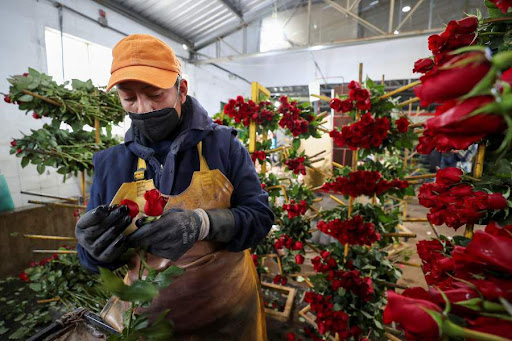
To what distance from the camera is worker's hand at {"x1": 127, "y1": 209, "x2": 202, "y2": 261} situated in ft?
2.96

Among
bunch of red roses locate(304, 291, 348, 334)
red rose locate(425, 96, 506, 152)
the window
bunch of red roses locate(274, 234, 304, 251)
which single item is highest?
the window

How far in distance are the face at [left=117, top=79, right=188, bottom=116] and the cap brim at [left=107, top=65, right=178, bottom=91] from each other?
0.16 ft

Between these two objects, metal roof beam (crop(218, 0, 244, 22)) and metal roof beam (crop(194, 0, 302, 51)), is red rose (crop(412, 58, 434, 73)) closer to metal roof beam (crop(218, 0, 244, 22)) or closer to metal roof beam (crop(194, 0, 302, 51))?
metal roof beam (crop(218, 0, 244, 22))

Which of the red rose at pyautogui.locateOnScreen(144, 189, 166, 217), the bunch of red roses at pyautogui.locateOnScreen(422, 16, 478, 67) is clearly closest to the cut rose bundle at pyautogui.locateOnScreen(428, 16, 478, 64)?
the bunch of red roses at pyautogui.locateOnScreen(422, 16, 478, 67)

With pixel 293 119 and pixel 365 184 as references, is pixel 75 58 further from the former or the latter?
pixel 365 184

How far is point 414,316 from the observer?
0.32m

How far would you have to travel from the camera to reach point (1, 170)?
3.14 metres

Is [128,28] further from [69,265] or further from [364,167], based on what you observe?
[364,167]

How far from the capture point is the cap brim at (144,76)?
103cm

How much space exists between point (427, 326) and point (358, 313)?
189 cm

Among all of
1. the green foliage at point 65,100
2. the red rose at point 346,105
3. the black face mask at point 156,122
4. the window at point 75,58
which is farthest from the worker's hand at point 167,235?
the window at point 75,58

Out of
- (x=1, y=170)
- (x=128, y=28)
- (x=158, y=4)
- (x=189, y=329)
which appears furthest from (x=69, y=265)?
(x=158, y=4)

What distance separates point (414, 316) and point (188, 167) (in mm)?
1064

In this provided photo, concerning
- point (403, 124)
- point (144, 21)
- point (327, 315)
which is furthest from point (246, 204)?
point (144, 21)
